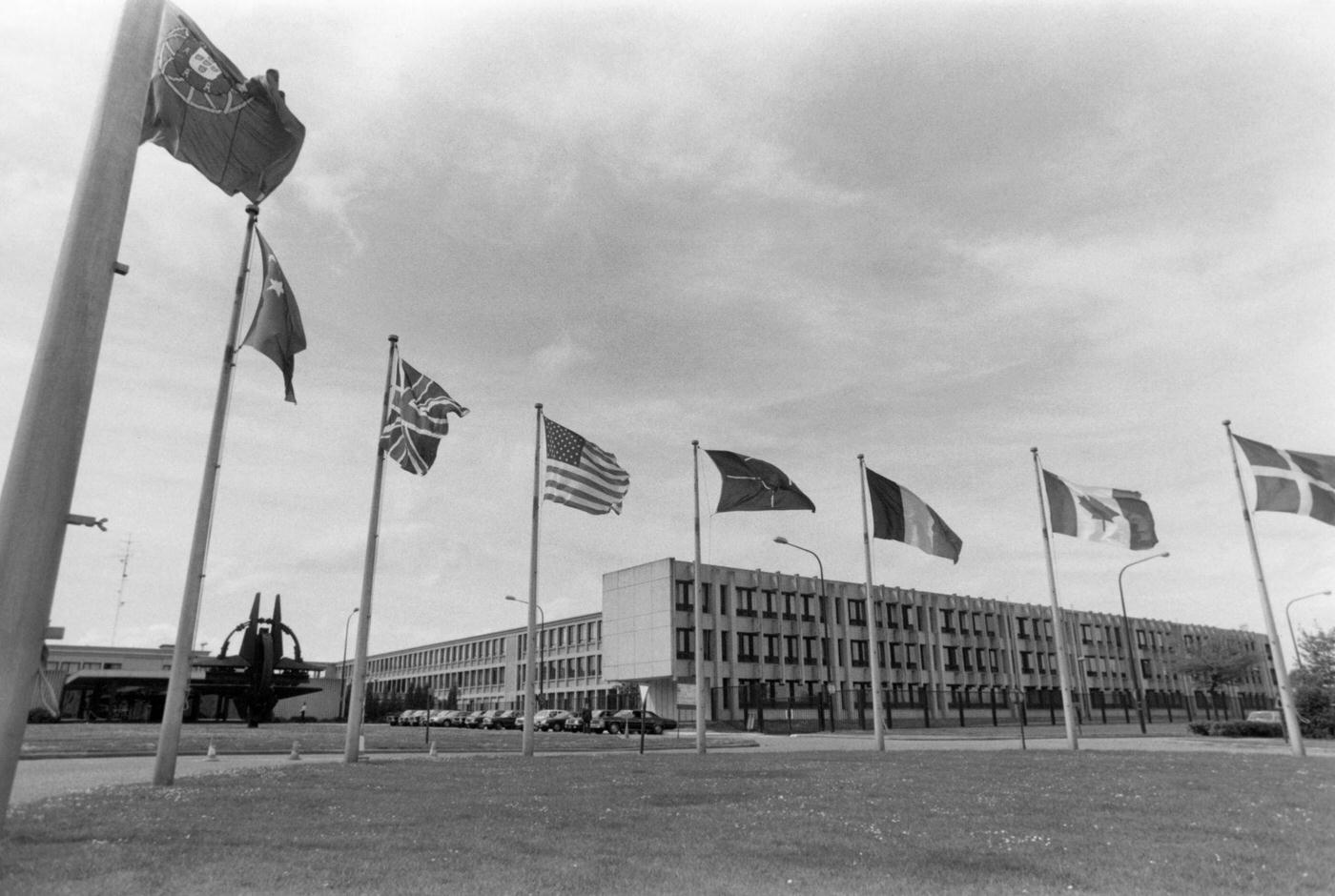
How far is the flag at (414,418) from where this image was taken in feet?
75.3

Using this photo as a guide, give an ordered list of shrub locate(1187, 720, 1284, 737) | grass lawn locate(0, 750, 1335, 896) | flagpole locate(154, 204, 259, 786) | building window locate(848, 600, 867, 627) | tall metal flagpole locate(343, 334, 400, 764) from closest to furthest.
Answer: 1. grass lawn locate(0, 750, 1335, 896)
2. flagpole locate(154, 204, 259, 786)
3. tall metal flagpole locate(343, 334, 400, 764)
4. shrub locate(1187, 720, 1284, 737)
5. building window locate(848, 600, 867, 627)

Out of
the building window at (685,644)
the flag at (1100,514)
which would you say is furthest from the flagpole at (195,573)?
the building window at (685,644)

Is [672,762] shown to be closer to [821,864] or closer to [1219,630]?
[821,864]

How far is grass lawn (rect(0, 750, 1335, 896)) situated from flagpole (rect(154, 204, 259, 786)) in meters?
0.75

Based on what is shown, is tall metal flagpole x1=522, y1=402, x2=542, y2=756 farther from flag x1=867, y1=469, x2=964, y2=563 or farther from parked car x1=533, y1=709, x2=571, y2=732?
parked car x1=533, y1=709, x2=571, y2=732

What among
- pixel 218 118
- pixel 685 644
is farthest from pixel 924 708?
pixel 218 118

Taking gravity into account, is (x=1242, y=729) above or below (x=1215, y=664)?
below

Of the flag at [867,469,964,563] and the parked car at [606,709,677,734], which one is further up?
the flag at [867,469,964,563]

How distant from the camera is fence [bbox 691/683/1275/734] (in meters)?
62.7

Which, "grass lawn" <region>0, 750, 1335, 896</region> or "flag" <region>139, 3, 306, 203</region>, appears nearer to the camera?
"grass lawn" <region>0, 750, 1335, 896</region>

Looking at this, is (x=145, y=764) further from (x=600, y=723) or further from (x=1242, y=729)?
(x=1242, y=729)

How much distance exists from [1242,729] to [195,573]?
1732 inches

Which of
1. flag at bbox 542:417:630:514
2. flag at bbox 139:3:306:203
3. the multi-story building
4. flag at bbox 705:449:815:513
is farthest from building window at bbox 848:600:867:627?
flag at bbox 139:3:306:203

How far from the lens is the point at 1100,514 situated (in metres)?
28.8
